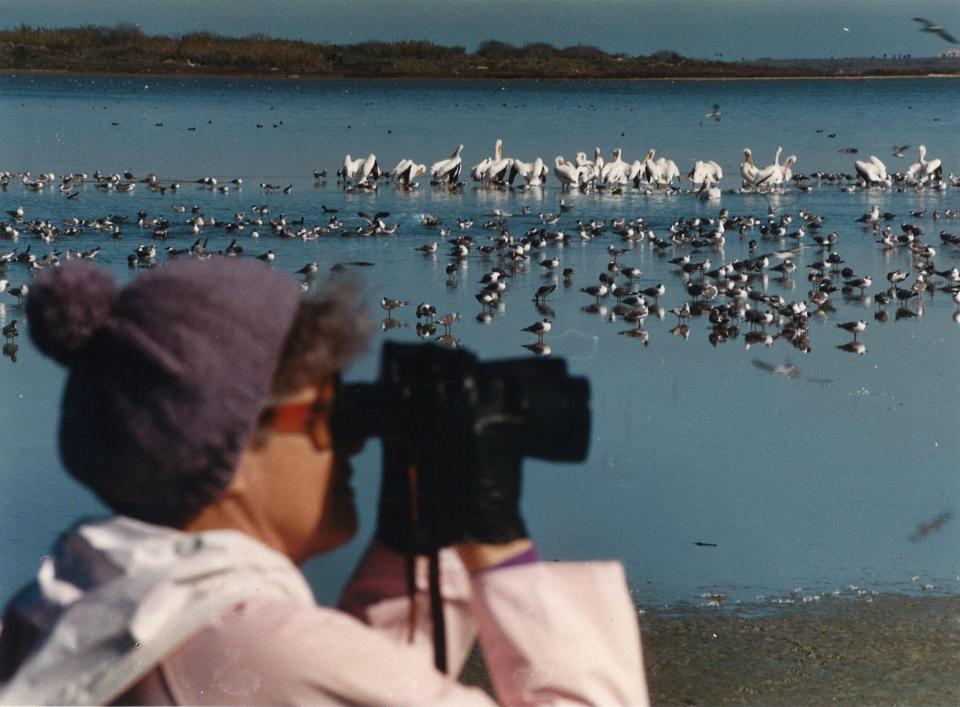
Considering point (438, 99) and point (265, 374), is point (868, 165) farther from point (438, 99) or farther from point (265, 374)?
point (265, 374)

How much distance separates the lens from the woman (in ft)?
3.59

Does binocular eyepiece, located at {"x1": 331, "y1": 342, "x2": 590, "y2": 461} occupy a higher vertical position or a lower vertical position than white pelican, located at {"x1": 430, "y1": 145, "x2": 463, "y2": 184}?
higher

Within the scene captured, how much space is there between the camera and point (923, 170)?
22.2 m

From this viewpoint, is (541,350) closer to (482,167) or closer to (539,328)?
(539,328)

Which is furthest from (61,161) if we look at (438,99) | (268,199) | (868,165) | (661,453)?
(868,165)

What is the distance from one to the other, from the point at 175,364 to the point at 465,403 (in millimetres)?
250

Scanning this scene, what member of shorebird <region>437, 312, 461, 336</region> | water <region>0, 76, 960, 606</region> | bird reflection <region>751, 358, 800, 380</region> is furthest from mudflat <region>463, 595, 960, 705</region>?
shorebird <region>437, 312, 461, 336</region>

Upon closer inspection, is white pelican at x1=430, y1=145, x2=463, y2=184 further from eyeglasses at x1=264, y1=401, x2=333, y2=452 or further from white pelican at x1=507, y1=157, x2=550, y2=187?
eyeglasses at x1=264, y1=401, x2=333, y2=452

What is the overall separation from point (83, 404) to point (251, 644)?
249mm

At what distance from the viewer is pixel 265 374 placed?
3.76 feet

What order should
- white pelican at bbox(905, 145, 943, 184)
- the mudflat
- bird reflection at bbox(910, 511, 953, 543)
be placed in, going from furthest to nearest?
1. white pelican at bbox(905, 145, 943, 184)
2. bird reflection at bbox(910, 511, 953, 543)
3. the mudflat

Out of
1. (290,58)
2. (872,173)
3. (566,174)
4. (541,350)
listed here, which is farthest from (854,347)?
(872,173)

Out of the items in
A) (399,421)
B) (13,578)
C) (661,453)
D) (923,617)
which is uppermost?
(399,421)

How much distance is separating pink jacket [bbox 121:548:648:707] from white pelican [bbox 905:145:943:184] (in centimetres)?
2196
